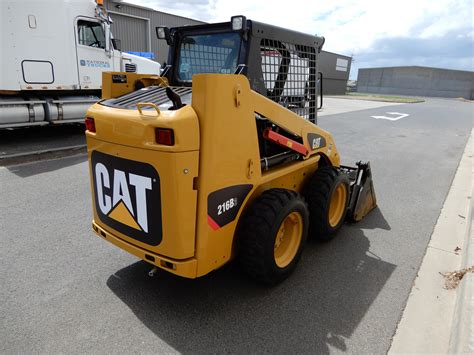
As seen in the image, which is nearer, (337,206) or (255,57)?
(255,57)

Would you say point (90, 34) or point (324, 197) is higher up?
point (90, 34)

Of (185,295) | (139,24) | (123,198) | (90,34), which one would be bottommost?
(185,295)

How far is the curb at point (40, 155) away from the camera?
262 inches

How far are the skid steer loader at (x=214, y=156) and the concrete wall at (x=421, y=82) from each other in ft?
182

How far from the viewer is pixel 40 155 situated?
711cm

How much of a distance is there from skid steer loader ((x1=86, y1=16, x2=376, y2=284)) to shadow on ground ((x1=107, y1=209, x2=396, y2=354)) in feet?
0.79

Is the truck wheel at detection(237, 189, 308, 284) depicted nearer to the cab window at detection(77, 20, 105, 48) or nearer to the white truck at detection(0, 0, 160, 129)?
the white truck at detection(0, 0, 160, 129)

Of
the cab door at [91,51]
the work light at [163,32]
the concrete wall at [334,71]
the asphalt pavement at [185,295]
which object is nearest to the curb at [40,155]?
the cab door at [91,51]

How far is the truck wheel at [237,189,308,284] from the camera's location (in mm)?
2723

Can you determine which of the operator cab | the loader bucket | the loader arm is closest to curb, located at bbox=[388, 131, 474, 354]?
the loader bucket

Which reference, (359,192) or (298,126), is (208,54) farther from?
(359,192)

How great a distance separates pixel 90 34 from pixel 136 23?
982 centimetres

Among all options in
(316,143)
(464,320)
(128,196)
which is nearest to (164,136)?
(128,196)

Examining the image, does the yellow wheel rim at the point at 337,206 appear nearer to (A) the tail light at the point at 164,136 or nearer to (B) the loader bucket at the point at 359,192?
(B) the loader bucket at the point at 359,192
